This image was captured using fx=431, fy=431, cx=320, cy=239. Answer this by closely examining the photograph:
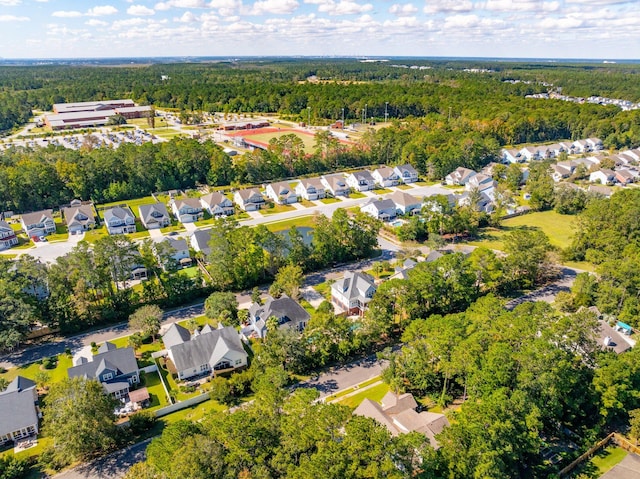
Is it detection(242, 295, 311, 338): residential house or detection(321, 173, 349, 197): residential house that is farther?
detection(321, 173, 349, 197): residential house

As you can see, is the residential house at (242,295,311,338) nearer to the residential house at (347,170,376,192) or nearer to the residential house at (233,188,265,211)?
the residential house at (233,188,265,211)

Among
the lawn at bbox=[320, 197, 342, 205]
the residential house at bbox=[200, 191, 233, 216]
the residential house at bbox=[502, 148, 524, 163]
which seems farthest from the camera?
the residential house at bbox=[502, 148, 524, 163]

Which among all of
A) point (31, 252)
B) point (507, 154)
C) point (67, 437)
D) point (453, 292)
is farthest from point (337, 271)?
point (507, 154)

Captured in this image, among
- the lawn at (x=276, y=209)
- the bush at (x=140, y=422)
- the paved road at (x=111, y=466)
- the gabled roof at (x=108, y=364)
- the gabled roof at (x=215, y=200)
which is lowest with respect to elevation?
the paved road at (x=111, y=466)

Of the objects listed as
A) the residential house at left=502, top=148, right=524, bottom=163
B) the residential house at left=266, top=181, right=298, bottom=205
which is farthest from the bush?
the residential house at left=502, top=148, right=524, bottom=163

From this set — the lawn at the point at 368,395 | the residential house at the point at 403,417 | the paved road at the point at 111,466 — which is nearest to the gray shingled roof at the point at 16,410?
the paved road at the point at 111,466

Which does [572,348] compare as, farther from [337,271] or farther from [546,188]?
[546,188]

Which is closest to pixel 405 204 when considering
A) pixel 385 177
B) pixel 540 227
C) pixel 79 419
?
pixel 385 177

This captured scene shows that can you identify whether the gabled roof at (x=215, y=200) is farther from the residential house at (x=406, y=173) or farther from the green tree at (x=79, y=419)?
the green tree at (x=79, y=419)
